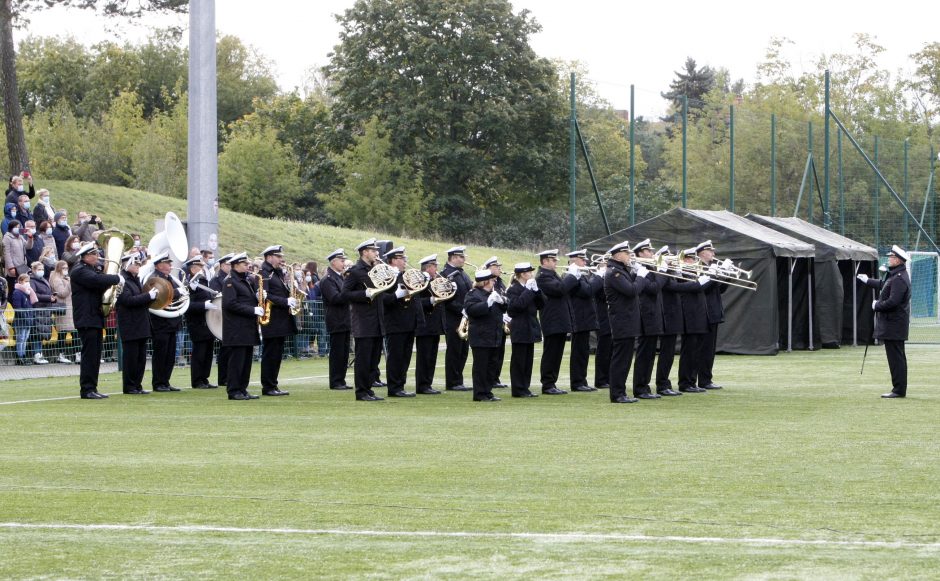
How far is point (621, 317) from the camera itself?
47.5 ft

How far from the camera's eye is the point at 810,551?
617cm

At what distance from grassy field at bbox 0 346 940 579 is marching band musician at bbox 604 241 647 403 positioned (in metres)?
0.54

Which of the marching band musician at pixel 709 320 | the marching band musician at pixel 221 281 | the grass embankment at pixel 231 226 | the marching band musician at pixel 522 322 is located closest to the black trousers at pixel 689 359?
the marching band musician at pixel 709 320

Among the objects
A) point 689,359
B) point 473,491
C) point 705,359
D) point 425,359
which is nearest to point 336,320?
point 425,359

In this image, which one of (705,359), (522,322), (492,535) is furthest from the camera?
(705,359)

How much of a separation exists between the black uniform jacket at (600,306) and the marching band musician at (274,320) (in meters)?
3.58

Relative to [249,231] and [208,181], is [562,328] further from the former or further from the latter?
[249,231]

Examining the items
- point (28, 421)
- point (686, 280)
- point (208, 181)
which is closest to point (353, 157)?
point (208, 181)

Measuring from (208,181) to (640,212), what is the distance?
1065 centimetres

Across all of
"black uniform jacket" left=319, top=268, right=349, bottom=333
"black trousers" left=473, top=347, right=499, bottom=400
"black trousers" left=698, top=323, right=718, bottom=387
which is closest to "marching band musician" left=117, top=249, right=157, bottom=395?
"black uniform jacket" left=319, top=268, right=349, bottom=333

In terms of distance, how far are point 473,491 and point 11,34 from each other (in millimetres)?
28271

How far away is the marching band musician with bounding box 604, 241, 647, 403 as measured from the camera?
47.2 feet

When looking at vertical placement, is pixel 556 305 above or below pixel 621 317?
above

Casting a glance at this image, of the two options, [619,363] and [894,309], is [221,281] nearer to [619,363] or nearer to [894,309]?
[619,363]
